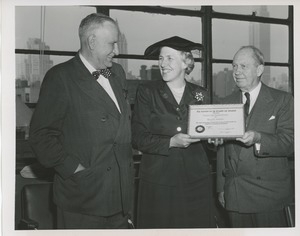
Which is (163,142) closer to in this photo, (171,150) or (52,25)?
(171,150)

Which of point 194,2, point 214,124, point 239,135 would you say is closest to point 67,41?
point 194,2

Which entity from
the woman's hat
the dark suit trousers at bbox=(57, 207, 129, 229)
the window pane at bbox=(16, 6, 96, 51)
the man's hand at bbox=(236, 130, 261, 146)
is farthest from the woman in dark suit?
the window pane at bbox=(16, 6, 96, 51)

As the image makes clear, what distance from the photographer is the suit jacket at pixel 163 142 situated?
227cm

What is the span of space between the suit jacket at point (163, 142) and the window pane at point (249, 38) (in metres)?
0.31

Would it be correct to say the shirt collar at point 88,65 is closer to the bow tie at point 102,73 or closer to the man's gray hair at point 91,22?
the bow tie at point 102,73

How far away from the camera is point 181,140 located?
2.25m

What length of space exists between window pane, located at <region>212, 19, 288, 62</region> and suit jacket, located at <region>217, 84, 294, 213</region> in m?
0.23

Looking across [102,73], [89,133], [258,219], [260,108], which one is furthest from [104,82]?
[258,219]

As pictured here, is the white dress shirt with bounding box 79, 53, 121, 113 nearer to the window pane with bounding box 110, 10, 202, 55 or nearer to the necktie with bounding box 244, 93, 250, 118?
the window pane with bounding box 110, 10, 202, 55

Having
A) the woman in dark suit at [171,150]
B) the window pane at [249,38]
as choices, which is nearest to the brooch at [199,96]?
the woman in dark suit at [171,150]

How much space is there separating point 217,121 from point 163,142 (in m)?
0.33

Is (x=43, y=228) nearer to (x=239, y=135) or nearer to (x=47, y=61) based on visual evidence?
(x=47, y=61)

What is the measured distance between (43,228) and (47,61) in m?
0.97

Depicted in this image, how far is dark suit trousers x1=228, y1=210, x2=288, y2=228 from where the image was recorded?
7.56 ft
